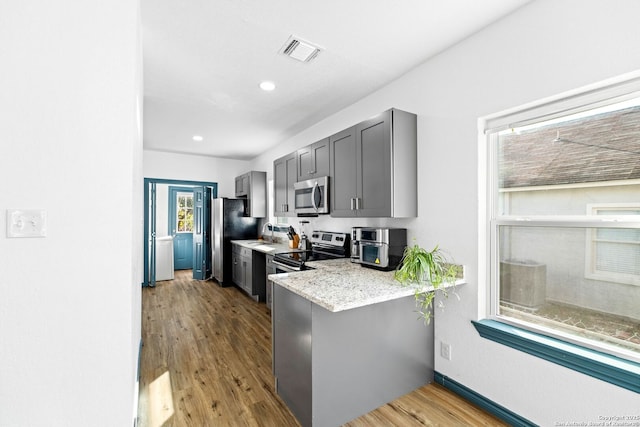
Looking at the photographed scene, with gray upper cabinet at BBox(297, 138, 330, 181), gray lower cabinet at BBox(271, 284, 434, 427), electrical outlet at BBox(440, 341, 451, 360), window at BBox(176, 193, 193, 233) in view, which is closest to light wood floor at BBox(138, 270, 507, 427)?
gray lower cabinet at BBox(271, 284, 434, 427)

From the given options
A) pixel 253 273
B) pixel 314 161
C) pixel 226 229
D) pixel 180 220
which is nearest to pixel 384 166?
pixel 314 161

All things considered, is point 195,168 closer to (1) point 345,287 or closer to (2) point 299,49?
(2) point 299,49

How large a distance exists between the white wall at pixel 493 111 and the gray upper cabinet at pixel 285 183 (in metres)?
1.53

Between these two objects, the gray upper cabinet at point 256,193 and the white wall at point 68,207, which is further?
the gray upper cabinet at point 256,193

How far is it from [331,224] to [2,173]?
2952 millimetres

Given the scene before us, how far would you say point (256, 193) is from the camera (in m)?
5.36

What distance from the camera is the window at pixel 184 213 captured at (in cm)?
707

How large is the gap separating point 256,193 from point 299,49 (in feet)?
11.3

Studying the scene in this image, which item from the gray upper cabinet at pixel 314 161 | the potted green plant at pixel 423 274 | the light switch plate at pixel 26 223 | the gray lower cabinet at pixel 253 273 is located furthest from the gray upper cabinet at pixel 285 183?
the light switch plate at pixel 26 223

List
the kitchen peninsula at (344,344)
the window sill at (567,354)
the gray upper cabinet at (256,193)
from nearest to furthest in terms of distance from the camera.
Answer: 1. the window sill at (567,354)
2. the kitchen peninsula at (344,344)
3. the gray upper cabinet at (256,193)

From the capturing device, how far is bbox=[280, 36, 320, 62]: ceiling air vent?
6.89ft

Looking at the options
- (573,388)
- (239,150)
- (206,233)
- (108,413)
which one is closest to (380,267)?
(573,388)

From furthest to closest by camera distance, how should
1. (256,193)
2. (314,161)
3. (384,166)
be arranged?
(256,193) → (314,161) → (384,166)

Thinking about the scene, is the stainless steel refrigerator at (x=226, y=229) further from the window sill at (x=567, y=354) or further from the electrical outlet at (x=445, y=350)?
the window sill at (x=567, y=354)
